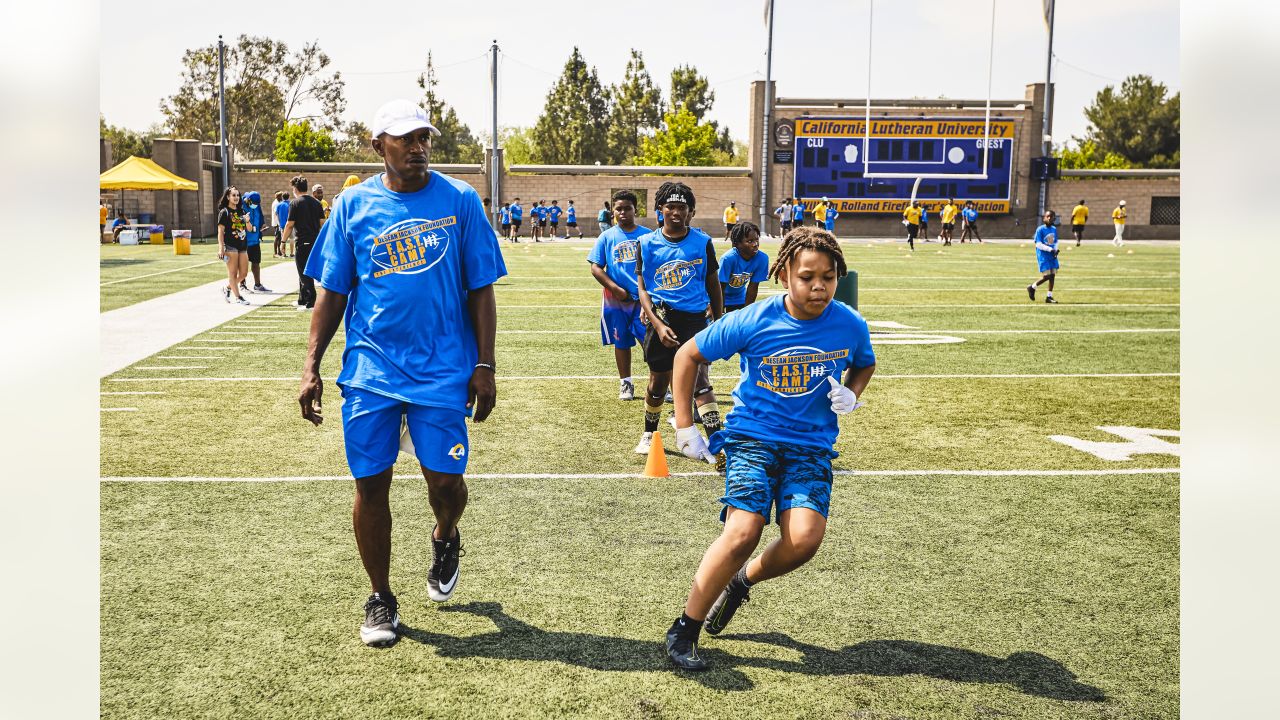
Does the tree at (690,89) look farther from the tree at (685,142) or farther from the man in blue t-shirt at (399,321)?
the man in blue t-shirt at (399,321)

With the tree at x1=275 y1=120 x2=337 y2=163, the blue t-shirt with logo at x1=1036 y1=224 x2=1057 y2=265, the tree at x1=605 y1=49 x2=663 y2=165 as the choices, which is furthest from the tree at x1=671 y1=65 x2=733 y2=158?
the blue t-shirt with logo at x1=1036 y1=224 x2=1057 y2=265

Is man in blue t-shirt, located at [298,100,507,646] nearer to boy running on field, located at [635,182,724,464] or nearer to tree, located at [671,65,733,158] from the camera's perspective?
boy running on field, located at [635,182,724,464]

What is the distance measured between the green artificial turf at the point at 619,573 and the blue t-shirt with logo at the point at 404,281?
102 cm

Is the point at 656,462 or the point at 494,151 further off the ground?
the point at 494,151

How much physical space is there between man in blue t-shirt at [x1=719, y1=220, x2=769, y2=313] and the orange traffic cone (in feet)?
7.79

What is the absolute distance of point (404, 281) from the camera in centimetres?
413

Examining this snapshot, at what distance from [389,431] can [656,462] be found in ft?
9.47

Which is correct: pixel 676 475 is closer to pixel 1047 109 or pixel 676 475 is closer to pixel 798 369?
pixel 798 369

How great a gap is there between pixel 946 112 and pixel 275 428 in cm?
4668

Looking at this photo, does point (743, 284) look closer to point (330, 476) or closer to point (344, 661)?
point (330, 476)

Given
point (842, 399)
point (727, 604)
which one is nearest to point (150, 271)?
point (727, 604)
